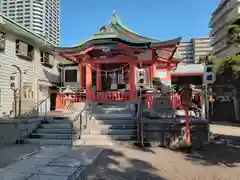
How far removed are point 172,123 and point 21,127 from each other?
6.15 meters

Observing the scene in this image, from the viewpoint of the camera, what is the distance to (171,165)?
6113 millimetres

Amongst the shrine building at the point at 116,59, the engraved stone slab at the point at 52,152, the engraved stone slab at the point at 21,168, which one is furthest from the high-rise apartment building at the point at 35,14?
the engraved stone slab at the point at 21,168

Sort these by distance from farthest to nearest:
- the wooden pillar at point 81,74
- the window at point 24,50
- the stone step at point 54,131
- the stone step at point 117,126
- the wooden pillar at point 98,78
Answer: the wooden pillar at point 81,74, the wooden pillar at point 98,78, the window at point 24,50, the stone step at point 117,126, the stone step at point 54,131

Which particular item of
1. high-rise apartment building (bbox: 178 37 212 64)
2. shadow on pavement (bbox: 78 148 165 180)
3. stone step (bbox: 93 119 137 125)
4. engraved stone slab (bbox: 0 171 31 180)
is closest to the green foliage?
stone step (bbox: 93 119 137 125)

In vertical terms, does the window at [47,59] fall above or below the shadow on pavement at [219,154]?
above

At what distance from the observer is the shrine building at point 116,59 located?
12.4m

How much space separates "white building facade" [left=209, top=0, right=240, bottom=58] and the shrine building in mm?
27532

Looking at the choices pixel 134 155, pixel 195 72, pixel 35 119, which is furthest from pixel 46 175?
pixel 195 72

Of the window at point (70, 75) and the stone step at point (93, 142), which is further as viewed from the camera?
the window at point (70, 75)

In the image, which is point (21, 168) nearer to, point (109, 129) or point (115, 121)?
point (109, 129)

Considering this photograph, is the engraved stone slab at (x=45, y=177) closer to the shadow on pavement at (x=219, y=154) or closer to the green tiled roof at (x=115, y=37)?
the shadow on pavement at (x=219, y=154)

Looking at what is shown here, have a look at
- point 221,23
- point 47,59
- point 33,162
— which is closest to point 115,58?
point 47,59

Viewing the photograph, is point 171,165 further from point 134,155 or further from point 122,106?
point 122,106

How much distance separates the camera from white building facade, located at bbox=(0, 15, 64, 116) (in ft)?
39.8
